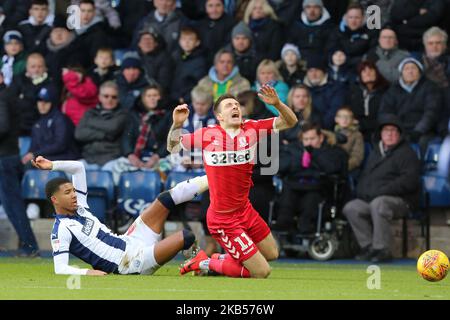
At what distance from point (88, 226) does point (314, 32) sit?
7816mm

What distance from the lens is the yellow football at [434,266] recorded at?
43.6 feet

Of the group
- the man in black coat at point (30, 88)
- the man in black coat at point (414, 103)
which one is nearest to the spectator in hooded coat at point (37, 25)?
the man in black coat at point (30, 88)

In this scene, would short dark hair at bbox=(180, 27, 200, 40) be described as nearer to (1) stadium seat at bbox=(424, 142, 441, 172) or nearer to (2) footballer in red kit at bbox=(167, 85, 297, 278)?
(1) stadium seat at bbox=(424, 142, 441, 172)

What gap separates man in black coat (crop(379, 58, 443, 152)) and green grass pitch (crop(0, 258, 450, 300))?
12.9 feet

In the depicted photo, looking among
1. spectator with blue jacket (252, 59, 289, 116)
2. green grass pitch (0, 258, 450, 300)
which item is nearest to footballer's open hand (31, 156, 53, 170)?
green grass pitch (0, 258, 450, 300)

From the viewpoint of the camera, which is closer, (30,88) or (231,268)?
(231,268)

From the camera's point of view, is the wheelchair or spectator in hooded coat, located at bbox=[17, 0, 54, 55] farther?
spectator in hooded coat, located at bbox=[17, 0, 54, 55]

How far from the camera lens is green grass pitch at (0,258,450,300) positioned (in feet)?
37.1

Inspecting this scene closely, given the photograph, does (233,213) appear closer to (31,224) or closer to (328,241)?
(328,241)

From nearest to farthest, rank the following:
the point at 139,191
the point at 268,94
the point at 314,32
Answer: the point at 268,94 → the point at 139,191 → the point at 314,32

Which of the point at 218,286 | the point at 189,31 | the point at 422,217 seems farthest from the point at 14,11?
the point at 218,286

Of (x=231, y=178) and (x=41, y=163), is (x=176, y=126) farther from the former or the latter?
(x=41, y=163)

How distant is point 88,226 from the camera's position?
13.7 m
